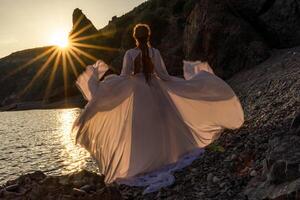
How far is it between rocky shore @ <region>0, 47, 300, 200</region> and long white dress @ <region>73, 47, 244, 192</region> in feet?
2.06

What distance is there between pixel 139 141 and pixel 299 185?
3.80 m

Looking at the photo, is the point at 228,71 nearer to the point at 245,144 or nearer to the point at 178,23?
the point at 245,144

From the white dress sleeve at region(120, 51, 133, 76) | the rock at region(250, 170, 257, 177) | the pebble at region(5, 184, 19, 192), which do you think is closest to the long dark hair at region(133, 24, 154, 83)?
the white dress sleeve at region(120, 51, 133, 76)

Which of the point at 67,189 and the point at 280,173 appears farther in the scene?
the point at 67,189

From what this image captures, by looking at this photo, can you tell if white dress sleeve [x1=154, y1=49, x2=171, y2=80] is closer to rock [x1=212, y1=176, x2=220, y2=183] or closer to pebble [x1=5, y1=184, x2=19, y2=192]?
rock [x1=212, y1=176, x2=220, y2=183]

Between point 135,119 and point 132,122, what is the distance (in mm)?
97

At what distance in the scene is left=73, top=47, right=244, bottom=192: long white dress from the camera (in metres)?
9.20

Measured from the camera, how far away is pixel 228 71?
97.2 feet

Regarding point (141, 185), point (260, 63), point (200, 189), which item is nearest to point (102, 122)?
point (141, 185)

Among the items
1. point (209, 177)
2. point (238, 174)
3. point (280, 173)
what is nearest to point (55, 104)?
point (209, 177)

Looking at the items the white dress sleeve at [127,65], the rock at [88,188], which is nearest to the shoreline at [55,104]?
the rock at [88,188]

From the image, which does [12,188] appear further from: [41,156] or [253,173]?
[41,156]

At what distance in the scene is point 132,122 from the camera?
30.7 feet

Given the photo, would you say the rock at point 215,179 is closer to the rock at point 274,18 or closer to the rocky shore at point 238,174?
the rocky shore at point 238,174
